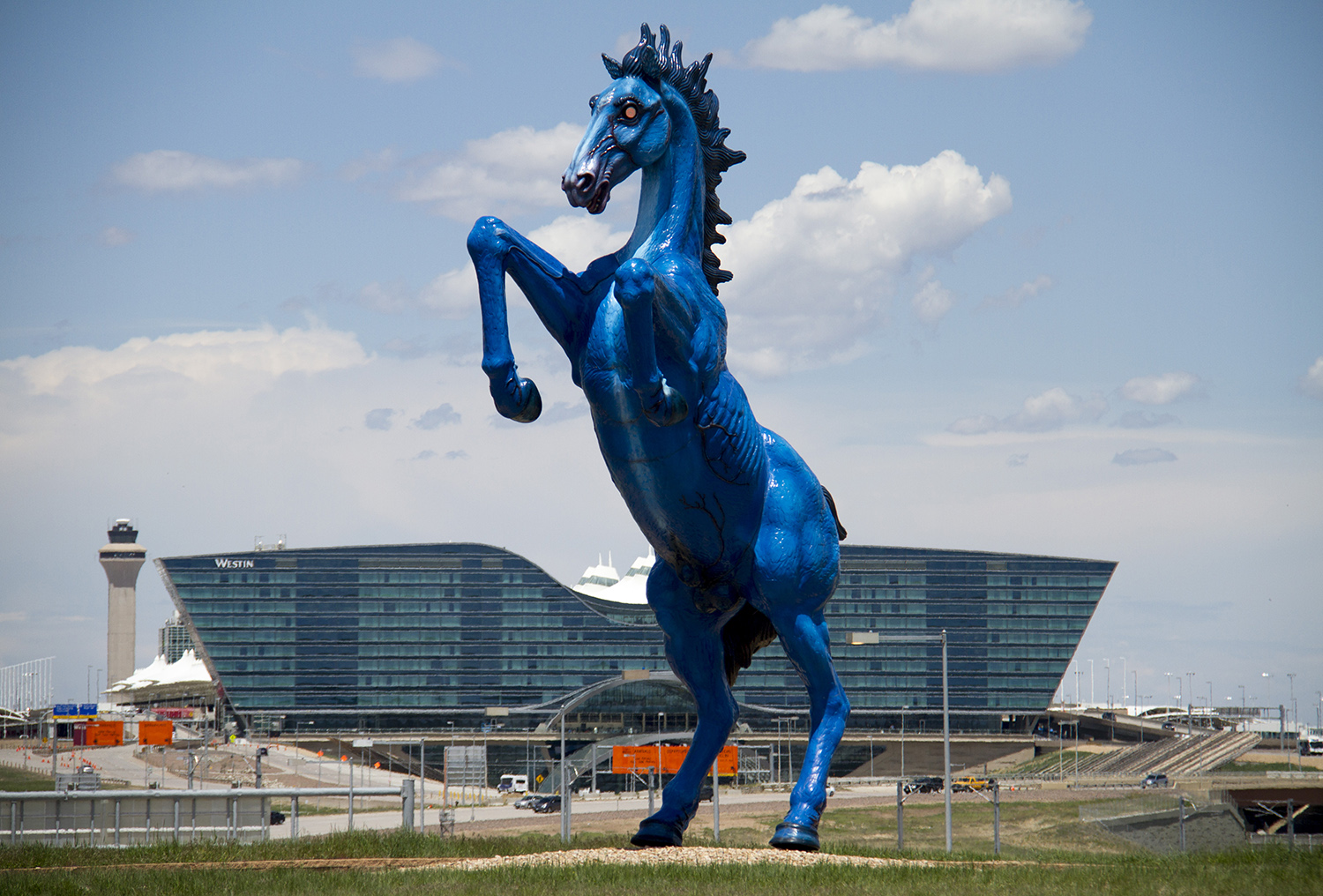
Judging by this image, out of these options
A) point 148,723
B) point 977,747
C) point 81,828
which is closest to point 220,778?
point 148,723

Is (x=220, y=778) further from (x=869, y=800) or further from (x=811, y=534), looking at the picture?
(x=811, y=534)

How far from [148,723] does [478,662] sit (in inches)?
2206

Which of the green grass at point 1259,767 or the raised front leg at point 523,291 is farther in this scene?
the green grass at point 1259,767

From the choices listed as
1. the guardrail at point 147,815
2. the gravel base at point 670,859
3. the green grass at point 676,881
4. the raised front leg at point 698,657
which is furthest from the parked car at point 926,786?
the green grass at point 676,881

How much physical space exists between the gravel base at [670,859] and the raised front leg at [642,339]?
327 centimetres

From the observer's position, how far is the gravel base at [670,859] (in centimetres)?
1014

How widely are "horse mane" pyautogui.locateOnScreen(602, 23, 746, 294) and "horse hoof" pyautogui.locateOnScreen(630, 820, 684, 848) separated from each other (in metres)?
4.71

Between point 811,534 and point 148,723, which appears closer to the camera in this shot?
point 811,534

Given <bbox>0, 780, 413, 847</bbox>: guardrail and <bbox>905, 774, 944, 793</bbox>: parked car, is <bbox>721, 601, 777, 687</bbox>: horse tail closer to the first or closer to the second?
<bbox>0, 780, 413, 847</bbox>: guardrail

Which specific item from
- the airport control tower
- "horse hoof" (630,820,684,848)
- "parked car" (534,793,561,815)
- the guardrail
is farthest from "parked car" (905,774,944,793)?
the airport control tower

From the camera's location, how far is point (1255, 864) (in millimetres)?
10867

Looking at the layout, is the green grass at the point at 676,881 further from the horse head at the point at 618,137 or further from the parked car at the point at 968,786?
the parked car at the point at 968,786

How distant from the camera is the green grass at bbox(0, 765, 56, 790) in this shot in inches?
2197

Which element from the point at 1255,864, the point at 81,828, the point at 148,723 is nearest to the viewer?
the point at 1255,864
